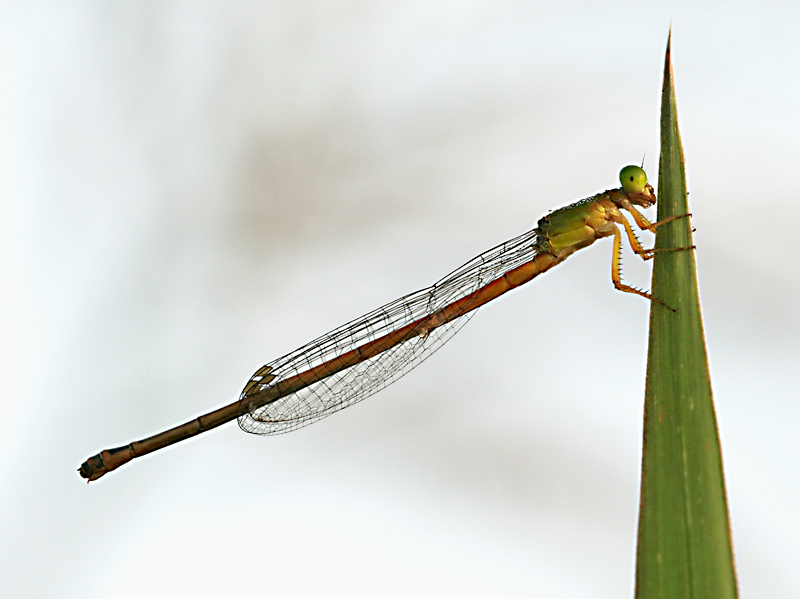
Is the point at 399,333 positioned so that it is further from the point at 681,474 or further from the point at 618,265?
the point at 681,474

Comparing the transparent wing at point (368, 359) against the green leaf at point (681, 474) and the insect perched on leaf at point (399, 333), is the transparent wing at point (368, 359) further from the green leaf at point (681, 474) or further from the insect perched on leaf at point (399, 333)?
the green leaf at point (681, 474)

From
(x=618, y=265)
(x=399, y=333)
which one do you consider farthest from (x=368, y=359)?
(x=618, y=265)

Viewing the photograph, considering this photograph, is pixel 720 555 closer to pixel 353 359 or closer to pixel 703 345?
pixel 703 345

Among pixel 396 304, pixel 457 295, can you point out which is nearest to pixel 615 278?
pixel 457 295

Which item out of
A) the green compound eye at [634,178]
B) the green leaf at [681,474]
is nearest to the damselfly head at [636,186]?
the green compound eye at [634,178]

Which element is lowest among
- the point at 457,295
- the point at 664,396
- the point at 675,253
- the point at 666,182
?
the point at 664,396


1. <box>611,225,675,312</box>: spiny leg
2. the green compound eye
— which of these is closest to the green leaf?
<box>611,225,675,312</box>: spiny leg
